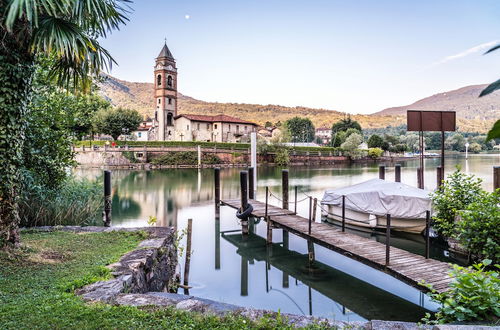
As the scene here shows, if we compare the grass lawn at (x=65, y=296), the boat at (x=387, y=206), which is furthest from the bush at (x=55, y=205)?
the boat at (x=387, y=206)

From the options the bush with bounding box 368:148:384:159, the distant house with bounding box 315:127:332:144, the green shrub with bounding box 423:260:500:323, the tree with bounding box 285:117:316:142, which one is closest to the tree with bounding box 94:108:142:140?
the bush with bounding box 368:148:384:159

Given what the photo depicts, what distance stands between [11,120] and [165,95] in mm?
61724

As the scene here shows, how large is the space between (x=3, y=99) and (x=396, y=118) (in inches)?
7573

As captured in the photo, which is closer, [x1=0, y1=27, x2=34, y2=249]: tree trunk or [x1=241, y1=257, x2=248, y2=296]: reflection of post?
[x1=0, y1=27, x2=34, y2=249]: tree trunk

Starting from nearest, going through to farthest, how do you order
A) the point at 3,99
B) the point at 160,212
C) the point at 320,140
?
the point at 3,99, the point at 160,212, the point at 320,140

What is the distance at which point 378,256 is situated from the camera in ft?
24.9

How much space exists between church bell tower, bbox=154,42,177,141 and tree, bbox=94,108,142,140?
7419 millimetres

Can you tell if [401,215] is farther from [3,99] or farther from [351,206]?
[3,99]

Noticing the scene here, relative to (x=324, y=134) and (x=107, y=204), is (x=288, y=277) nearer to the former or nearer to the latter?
(x=107, y=204)

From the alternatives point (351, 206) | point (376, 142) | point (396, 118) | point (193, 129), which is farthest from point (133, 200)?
point (396, 118)

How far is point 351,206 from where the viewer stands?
1377cm

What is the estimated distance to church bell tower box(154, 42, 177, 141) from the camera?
65.2 metres

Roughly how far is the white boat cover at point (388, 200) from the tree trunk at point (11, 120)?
10.7 m

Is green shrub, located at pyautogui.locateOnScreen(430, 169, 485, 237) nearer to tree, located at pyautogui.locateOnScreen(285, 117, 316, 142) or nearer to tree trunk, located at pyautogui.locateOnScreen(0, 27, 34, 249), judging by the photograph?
tree trunk, located at pyautogui.locateOnScreen(0, 27, 34, 249)
